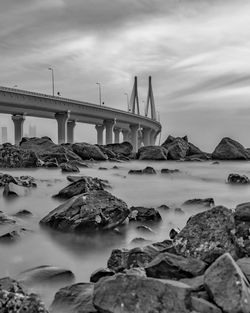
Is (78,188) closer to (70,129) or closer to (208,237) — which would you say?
(208,237)

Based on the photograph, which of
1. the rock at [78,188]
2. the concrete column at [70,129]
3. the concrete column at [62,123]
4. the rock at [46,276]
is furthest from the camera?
the concrete column at [70,129]

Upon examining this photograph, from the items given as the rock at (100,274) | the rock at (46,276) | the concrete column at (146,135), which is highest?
the concrete column at (146,135)

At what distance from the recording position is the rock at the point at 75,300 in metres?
4.78

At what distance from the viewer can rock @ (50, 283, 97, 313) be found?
15.7 ft

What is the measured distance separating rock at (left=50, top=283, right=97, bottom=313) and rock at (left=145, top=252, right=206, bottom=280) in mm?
960

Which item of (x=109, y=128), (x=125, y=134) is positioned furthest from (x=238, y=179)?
(x=125, y=134)

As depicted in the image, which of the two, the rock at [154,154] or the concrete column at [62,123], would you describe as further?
the concrete column at [62,123]

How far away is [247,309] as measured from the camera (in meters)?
4.09

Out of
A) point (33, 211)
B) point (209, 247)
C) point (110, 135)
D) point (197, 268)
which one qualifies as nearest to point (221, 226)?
point (209, 247)

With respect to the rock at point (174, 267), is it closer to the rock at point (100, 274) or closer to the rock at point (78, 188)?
the rock at point (100, 274)

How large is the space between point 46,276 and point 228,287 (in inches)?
133

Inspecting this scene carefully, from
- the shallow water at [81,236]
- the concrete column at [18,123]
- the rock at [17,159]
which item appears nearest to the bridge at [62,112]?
the concrete column at [18,123]

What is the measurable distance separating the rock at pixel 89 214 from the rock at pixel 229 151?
1311 inches

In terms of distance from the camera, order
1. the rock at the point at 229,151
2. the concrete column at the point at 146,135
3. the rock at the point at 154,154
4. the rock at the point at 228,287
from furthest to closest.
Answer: the concrete column at the point at 146,135 < the rock at the point at 229,151 < the rock at the point at 154,154 < the rock at the point at 228,287
